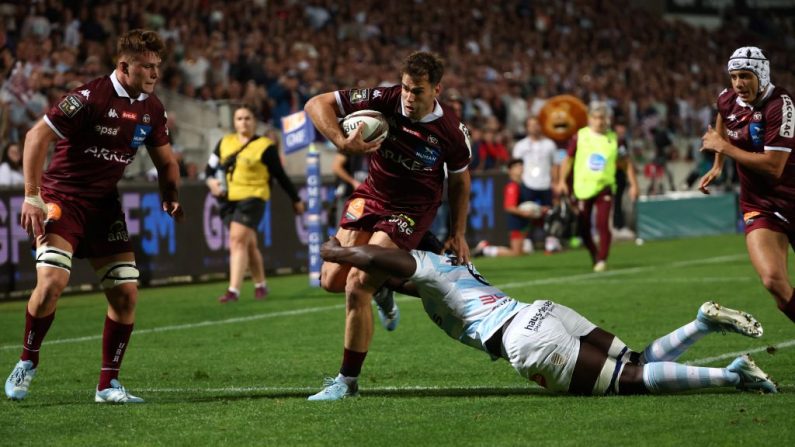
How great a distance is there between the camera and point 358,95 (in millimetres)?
8875

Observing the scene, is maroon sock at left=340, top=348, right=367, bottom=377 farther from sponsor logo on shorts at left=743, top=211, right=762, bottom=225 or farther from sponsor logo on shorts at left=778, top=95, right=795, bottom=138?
sponsor logo on shorts at left=778, top=95, right=795, bottom=138

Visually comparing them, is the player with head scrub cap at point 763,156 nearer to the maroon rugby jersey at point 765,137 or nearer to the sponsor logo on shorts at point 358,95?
the maroon rugby jersey at point 765,137

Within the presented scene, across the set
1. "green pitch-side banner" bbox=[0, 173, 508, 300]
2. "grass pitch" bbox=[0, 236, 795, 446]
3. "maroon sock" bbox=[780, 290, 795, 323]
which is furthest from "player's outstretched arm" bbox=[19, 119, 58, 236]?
"green pitch-side banner" bbox=[0, 173, 508, 300]

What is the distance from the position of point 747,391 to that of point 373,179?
293cm

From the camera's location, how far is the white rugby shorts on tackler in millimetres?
7730

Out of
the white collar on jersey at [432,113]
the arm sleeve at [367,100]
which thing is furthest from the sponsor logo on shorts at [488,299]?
the arm sleeve at [367,100]

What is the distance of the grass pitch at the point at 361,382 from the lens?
276 inches

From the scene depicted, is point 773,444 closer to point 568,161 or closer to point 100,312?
point 100,312

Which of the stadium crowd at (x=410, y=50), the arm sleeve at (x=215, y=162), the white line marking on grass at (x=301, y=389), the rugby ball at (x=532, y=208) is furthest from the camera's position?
the rugby ball at (x=532, y=208)

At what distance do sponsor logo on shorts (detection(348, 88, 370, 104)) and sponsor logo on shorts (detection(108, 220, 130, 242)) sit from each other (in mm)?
1738

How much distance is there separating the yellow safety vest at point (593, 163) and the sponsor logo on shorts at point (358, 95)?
10.3m

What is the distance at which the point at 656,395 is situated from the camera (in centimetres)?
795

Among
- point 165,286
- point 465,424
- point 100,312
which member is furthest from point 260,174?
point 465,424

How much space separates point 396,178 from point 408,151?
0.81 feet
